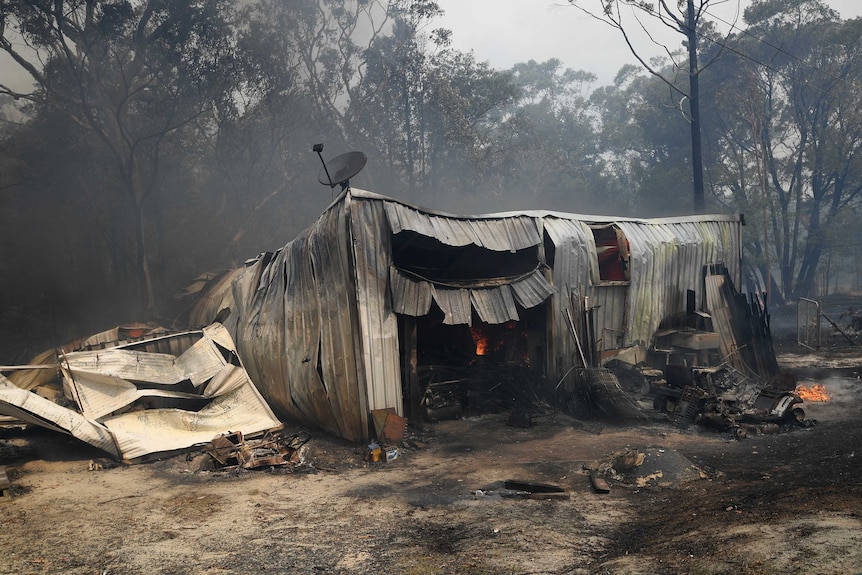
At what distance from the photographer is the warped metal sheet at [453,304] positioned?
10.7 m

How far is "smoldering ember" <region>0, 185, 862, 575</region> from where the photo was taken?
19.3 feet

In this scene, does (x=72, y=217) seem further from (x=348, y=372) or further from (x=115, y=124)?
(x=348, y=372)

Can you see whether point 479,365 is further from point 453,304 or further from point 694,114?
point 694,114

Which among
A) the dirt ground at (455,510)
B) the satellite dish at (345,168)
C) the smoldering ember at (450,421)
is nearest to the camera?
the dirt ground at (455,510)

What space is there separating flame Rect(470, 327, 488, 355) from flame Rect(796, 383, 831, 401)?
651cm

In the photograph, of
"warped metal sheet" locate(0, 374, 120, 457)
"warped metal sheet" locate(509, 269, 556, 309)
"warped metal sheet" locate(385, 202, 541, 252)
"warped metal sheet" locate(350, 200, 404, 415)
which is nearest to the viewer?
"warped metal sheet" locate(0, 374, 120, 457)

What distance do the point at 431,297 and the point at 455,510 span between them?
14.4ft

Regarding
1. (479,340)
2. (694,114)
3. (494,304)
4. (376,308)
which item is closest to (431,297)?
(376,308)

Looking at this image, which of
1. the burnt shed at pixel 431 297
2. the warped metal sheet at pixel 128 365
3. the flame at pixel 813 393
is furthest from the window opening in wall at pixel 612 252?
the warped metal sheet at pixel 128 365

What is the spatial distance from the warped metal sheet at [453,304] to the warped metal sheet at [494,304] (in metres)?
0.20

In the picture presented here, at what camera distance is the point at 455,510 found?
7.09m

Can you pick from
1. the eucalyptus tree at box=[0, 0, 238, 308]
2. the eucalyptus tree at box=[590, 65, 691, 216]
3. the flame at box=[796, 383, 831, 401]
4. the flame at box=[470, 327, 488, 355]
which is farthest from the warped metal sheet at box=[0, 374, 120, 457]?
the eucalyptus tree at box=[590, 65, 691, 216]

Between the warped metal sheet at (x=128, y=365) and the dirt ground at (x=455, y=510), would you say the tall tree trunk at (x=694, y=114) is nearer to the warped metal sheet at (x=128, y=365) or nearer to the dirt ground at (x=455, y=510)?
the dirt ground at (x=455, y=510)

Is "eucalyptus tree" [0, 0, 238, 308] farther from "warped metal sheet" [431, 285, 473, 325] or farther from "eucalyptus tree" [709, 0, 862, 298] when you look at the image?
"eucalyptus tree" [709, 0, 862, 298]
